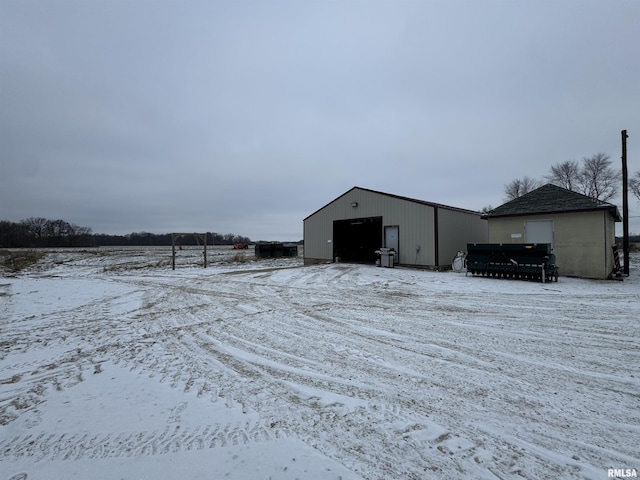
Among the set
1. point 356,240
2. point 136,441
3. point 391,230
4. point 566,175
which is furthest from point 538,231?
point 566,175

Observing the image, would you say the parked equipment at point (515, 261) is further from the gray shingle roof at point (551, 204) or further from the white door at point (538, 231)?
the gray shingle roof at point (551, 204)

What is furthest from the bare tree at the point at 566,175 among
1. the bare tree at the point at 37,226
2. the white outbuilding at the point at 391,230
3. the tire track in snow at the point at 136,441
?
the bare tree at the point at 37,226

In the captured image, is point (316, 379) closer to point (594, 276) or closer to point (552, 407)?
point (552, 407)

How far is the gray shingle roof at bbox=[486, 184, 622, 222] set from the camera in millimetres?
12648

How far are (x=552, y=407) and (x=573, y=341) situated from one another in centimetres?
262

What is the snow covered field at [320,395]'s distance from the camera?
2221mm

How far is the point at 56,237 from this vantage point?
7731cm

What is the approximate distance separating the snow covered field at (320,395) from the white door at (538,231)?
794 cm

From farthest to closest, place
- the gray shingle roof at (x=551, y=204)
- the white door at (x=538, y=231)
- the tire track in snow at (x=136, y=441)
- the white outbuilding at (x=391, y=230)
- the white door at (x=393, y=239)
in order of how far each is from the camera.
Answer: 1. the white door at (x=393, y=239)
2. the white outbuilding at (x=391, y=230)
3. the white door at (x=538, y=231)
4. the gray shingle roof at (x=551, y=204)
5. the tire track in snow at (x=136, y=441)

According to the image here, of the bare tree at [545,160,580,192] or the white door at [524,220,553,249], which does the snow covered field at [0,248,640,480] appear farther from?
the bare tree at [545,160,580,192]

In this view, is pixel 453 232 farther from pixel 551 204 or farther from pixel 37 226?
pixel 37 226

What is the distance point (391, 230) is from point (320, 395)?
598 inches

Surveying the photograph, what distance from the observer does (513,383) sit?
3.38 m

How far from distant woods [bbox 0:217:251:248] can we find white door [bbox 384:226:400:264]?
160 ft
